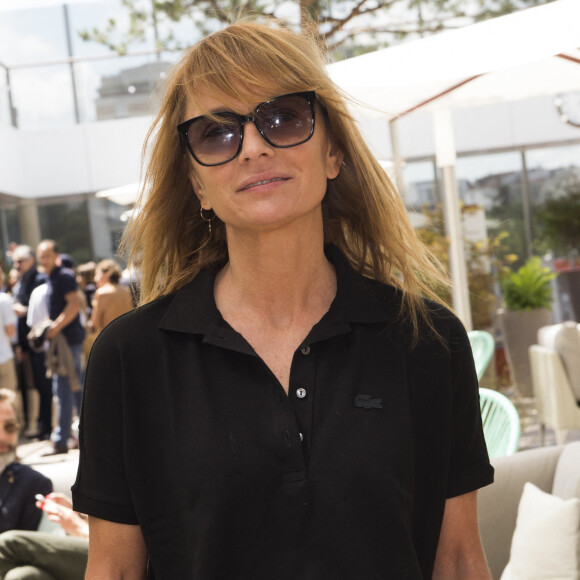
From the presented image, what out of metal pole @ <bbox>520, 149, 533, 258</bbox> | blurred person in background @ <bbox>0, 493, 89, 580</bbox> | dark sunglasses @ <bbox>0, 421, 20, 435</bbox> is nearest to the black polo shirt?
blurred person in background @ <bbox>0, 493, 89, 580</bbox>

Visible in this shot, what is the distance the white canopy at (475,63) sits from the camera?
4188mm

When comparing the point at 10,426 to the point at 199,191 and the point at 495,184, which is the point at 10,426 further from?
the point at 495,184

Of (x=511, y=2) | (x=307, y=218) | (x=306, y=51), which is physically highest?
(x=511, y=2)

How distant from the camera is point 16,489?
4.73 meters

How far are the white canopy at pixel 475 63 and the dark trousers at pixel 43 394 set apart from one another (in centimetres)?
527

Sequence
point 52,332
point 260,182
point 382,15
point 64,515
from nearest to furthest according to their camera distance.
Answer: point 260,182 → point 64,515 → point 52,332 → point 382,15

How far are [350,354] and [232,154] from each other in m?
0.36

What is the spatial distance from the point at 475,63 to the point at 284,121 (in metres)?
3.07

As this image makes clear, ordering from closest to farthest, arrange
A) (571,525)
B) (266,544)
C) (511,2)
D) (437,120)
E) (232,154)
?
(266,544), (232,154), (571,525), (437,120), (511,2)

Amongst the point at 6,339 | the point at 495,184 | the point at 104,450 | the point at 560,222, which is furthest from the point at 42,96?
the point at 104,450

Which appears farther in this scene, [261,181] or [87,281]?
[87,281]

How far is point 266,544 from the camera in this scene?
1.38 metres

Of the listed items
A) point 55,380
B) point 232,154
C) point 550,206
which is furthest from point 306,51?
point 550,206

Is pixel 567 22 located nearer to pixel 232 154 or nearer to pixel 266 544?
pixel 232 154
